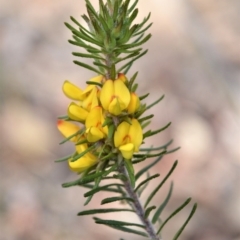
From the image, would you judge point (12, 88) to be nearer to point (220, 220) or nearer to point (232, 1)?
point (220, 220)

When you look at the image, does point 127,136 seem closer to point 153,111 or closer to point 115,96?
point 115,96

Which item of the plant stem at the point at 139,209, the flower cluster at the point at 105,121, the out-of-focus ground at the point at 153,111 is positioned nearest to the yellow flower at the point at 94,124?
the flower cluster at the point at 105,121

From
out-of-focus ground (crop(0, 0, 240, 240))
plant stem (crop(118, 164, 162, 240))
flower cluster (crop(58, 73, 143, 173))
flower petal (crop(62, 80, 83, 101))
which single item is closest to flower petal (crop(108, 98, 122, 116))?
flower cluster (crop(58, 73, 143, 173))

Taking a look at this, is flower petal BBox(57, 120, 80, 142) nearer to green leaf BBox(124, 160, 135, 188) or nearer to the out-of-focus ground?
green leaf BBox(124, 160, 135, 188)

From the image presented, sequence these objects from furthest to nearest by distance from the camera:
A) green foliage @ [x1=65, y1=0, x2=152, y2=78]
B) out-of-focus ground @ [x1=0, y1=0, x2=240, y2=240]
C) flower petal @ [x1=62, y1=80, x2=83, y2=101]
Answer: out-of-focus ground @ [x1=0, y1=0, x2=240, y2=240], flower petal @ [x1=62, y1=80, x2=83, y2=101], green foliage @ [x1=65, y1=0, x2=152, y2=78]

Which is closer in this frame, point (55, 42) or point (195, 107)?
point (195, 107)

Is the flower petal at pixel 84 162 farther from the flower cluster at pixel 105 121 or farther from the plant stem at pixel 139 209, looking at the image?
the plant stem at pixel 139 209

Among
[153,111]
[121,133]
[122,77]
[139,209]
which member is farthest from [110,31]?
[153,111]

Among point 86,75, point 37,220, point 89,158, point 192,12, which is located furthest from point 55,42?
point 89,158
